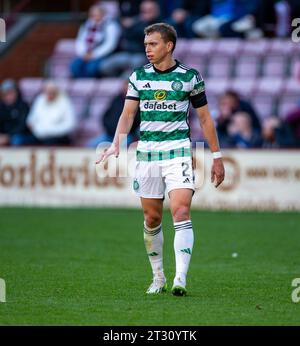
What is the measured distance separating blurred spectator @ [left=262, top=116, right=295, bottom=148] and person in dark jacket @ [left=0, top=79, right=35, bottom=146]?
488 cm

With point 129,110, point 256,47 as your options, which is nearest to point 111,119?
point 256,47

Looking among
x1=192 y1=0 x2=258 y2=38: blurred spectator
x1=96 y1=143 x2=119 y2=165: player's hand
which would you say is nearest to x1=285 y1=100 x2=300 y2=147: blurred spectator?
x1=192 y1=0 x2=258 y2=38: blurred spectator

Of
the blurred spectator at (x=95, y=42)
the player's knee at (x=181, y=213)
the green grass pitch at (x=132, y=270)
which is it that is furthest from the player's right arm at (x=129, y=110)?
the blurred spectator at (x=95, y=42)

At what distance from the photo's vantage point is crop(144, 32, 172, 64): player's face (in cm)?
905

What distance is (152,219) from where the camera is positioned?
9.22m

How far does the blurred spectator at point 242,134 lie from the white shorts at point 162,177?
9883 millimetres

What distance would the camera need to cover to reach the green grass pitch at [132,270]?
26.4 feet

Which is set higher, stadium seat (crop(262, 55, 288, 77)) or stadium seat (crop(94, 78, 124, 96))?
stadium seat (crop(262, 55, 288, 77))

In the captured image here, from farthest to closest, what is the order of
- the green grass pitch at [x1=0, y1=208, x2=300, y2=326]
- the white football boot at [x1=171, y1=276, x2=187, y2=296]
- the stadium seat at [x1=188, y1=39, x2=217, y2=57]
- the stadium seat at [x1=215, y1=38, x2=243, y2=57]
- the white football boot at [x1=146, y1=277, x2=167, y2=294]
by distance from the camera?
the stadium seat at [x1=188, y1=39, x2=217, y2=57] → the stadium seat at [x1=215, y1=38, x2=243, y2=57] → the white football boot at [x1=146, y1=277, x2=167, y2=294] → the white football boot at [x1=171, y1=276, x2=187, y2=296] → the green grass pitch at [x1=0, y1=208, x2=300, y2=326]

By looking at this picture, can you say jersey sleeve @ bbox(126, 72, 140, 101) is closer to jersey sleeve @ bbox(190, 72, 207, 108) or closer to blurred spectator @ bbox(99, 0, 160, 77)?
jersey sleeve @ bbox(190, 72, 207, 108)

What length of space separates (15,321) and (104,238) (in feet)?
22.3

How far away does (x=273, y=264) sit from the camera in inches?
457

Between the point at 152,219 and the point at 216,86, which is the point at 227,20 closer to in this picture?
the point at 216,86

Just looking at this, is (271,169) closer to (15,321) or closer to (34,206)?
(34,206)
